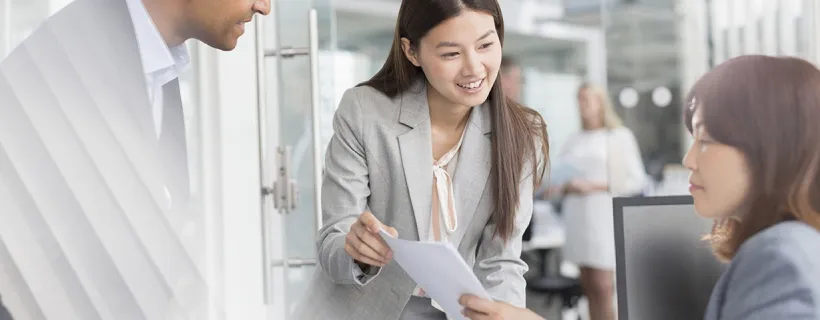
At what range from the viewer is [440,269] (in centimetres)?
124

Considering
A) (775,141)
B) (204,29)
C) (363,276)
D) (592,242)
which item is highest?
(204,29)

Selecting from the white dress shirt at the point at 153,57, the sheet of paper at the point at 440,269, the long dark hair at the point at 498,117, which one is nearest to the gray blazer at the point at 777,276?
the sheet of paper at the point at 440,269

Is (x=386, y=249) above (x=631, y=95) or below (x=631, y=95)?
below

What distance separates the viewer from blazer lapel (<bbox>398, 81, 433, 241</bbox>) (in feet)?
5.32

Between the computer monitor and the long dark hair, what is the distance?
425 mm

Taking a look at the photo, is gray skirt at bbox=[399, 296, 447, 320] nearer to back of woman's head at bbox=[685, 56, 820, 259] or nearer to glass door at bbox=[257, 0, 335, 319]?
back of woman's head at bbox=[685, 56, 820, 259]

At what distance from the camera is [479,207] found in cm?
166

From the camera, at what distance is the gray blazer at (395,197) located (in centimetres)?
162

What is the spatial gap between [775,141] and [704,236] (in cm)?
27

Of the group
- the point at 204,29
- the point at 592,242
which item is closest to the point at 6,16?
the point at 204,29

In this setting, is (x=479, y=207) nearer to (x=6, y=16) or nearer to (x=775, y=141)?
(x=775, y=141)

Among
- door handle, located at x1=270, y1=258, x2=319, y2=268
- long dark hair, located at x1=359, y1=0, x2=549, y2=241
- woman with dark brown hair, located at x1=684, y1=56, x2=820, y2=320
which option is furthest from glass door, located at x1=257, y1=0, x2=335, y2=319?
woman with dark brown hair, located at x1=684, y1=56, x2=820, y2=320

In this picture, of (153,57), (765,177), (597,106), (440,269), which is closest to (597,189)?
(597,106)

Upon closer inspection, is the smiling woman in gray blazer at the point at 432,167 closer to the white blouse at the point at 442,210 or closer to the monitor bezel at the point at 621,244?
the white blouse at the point at 442,210
